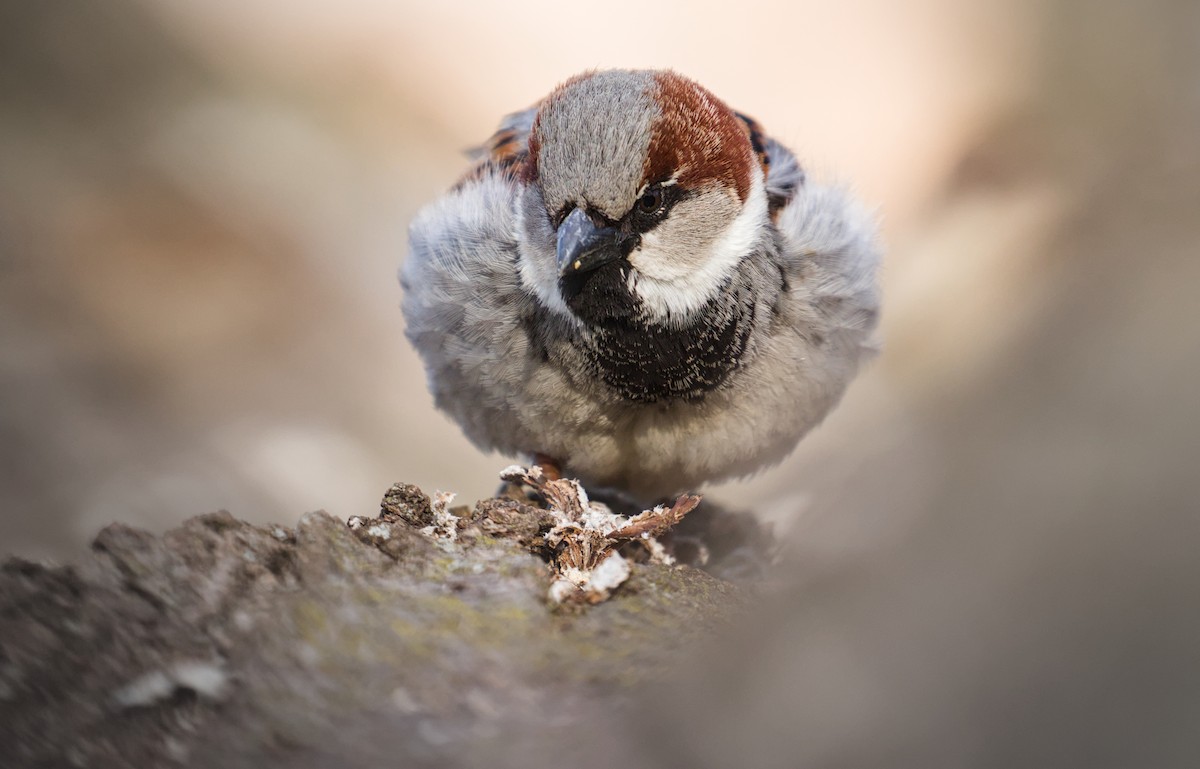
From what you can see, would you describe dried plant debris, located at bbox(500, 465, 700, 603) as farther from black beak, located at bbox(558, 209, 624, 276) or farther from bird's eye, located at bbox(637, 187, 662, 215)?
bird's eye, located at bbox(637, 187, 662, 215)

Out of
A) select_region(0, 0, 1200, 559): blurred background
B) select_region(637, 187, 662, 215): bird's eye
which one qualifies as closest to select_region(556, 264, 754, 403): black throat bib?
select_region(637, 187, 662, 215): bird's eye

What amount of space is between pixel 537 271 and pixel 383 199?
2.57 meters

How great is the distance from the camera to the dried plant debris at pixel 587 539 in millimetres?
1621

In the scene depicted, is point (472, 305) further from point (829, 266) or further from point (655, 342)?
point (829, 266)

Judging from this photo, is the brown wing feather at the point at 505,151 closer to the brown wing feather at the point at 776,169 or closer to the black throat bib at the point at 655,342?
the black throat bib at the point at 655,342

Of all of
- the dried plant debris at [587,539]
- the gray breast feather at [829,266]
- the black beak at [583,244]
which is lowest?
the dried plant debris at [587,539]

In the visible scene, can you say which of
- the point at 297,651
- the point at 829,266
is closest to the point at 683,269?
the point at 829,266

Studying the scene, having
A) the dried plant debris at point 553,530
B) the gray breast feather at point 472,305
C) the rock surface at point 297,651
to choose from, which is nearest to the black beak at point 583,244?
the gray breast feather at point 472,305

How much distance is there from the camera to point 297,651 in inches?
53.1

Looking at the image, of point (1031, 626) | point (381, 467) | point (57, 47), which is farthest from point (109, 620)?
point (57, 47)

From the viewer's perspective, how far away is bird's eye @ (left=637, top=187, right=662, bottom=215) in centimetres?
213

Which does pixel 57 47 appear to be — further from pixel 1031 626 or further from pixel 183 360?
pixel 1031 626

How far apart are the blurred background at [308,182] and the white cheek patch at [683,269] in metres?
0.51

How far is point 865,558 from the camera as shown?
47.4 inches
